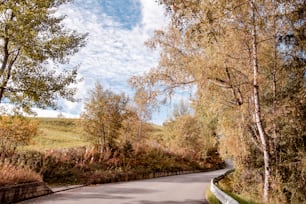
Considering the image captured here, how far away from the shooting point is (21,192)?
11.0m

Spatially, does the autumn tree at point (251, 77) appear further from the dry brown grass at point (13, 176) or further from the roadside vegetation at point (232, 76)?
the dry brown grass at point (13, 176)

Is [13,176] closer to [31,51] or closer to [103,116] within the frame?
[31,51]

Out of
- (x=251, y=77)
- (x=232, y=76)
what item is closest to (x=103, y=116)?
(x=232, y=76)

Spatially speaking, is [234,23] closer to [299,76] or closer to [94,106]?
[299,76]

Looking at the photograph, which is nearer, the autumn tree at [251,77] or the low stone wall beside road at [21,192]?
the low stone wall beside road at [21,192]

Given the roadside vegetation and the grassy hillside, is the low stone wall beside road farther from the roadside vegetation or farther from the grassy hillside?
the grassy hillside

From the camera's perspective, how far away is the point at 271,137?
13664 millimetres

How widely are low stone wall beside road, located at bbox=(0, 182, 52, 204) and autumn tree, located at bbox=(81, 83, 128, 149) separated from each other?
12.3m

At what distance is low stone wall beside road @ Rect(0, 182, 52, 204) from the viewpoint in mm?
10000

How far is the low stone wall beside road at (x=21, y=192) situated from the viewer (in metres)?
10.0

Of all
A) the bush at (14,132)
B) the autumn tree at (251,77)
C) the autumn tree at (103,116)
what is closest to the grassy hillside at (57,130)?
the autumn tree at (103,116)

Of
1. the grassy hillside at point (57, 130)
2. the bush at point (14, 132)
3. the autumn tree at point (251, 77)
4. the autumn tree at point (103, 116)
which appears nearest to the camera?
the autumn tree at point (251, 77)

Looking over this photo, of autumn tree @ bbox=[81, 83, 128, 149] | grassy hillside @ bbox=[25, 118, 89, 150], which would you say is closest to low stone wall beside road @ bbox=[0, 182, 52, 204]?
autumn tree @ bbox=[81, 83, 128, 149]

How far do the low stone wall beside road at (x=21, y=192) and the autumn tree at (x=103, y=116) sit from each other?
1226cm
